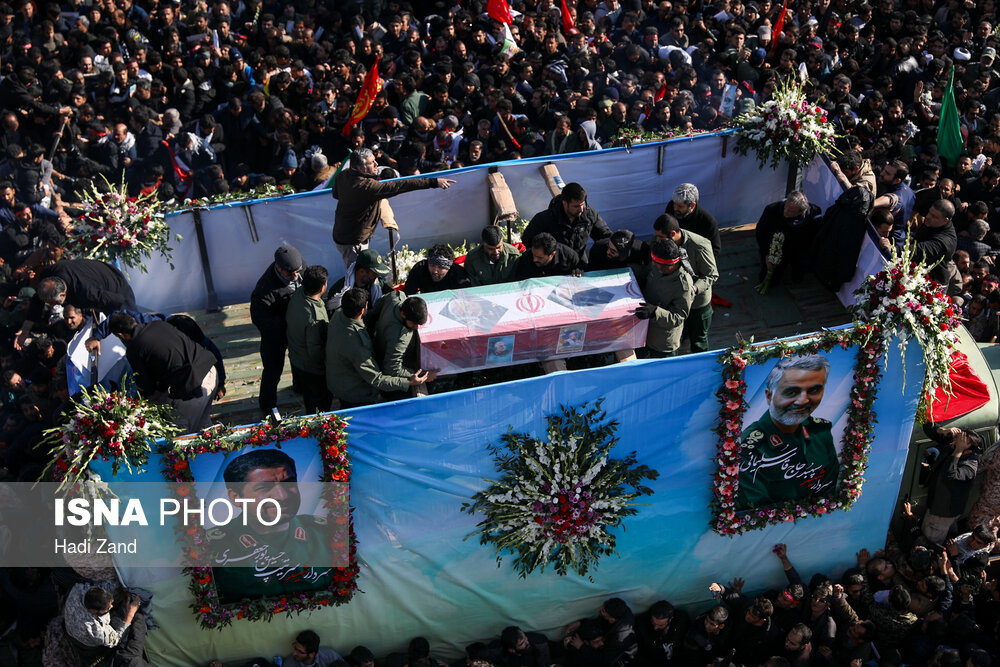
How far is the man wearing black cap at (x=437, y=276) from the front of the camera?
29.9 ft

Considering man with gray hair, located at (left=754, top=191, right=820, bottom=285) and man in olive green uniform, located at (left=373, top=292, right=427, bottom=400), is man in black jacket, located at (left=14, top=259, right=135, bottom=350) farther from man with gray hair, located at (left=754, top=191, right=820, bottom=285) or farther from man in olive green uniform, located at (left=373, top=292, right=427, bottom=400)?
man with gray hair, located at (left=754, top=191, right=820, bottom=285)

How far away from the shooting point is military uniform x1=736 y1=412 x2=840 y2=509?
28.5 ft

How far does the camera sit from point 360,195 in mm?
9906

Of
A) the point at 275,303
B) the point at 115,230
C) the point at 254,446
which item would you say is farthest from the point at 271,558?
the point at 115,230

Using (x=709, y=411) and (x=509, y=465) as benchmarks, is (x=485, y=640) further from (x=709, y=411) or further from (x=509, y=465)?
(x=709, y=411)

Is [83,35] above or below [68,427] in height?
above

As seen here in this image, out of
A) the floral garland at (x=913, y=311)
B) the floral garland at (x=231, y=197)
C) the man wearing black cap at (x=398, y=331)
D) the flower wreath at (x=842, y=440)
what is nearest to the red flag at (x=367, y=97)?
the floral garland at (x=231, y=197)

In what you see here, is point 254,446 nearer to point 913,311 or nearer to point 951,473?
point 913,311

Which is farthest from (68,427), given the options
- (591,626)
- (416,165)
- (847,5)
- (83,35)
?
(847,5)

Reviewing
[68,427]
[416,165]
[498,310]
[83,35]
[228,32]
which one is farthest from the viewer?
[228,32]

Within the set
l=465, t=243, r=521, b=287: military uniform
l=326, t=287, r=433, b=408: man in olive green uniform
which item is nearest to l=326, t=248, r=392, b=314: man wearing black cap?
l=326, t=287, r=433, b=408: man in olive green uniform

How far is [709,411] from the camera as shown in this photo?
853 cm

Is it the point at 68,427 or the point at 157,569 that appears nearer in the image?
the point at 68,427

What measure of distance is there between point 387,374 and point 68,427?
2.47 meters
